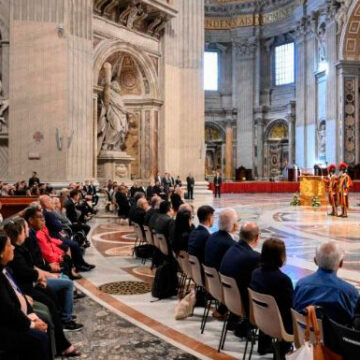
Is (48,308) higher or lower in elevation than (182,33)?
lower

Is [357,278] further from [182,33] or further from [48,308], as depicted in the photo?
[182,33]

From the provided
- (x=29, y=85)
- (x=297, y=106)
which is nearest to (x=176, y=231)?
(x=29, y=85)

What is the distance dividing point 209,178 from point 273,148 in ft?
16.8

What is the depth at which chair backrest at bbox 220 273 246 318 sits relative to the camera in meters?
4.34

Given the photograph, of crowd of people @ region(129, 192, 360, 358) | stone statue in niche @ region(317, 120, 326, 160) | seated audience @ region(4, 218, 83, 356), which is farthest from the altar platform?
seated audience @ region(4, 218, 83, 356)

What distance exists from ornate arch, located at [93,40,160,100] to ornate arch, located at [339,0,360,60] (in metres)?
12.1

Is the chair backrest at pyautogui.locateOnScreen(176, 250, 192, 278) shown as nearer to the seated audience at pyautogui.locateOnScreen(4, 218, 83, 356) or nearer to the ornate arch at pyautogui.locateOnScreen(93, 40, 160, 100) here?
the seated audience at pyautogui.locateOnScreen(4, 218, 83, 356)

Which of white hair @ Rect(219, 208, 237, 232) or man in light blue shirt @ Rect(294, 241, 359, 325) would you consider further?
white hair @ Rect(219, 208, 237, 232)

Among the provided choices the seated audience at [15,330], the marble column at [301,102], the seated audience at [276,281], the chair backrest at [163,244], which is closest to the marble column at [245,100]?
the marble column at [301,102]

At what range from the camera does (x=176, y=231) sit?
6.47m

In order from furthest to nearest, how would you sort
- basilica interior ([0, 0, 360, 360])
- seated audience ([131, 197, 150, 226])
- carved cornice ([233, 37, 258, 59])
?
carved cornice ([233, 37, 258, 59]) → seated audience ([131, 197, 150, 226]) → basilica interior ([0, 0, 360, 360])

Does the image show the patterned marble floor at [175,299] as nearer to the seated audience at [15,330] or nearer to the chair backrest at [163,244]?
the chair backrest at [163,244]

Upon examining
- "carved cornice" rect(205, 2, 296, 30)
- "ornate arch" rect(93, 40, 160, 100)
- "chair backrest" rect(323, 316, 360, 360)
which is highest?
"carved cornice" rect(205, 2, 296, 30)

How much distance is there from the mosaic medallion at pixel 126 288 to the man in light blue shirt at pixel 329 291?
353cm
